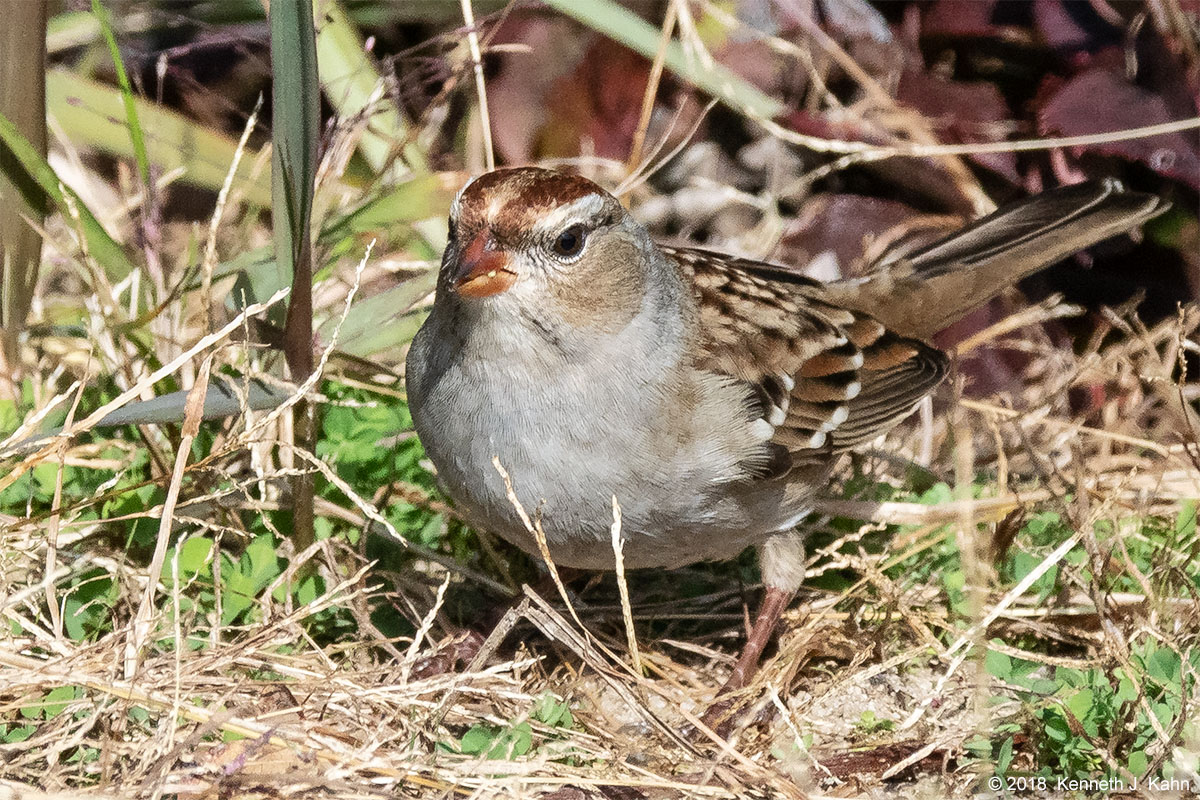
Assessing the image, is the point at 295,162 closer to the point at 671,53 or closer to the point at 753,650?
the point at 753,650

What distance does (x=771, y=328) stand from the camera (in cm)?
286

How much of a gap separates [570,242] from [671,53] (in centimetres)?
179

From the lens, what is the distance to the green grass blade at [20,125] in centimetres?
284

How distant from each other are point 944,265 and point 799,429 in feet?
2.57

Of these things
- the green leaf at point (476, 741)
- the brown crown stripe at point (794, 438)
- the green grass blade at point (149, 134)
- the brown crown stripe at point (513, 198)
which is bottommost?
the green leaf at point (476, 741)

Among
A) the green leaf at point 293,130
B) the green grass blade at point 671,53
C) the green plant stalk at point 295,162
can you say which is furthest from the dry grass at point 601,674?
the green grass blade at point 671,53

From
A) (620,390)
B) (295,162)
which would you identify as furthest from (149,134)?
(620,390)

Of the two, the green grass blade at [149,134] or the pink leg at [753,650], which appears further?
the green grass blade at [149,134]

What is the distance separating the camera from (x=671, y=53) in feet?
12.9

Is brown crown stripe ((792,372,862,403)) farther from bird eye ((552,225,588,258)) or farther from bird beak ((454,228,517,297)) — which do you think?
bird beak ((454,228,517,297))

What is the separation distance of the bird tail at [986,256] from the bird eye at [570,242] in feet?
3.50

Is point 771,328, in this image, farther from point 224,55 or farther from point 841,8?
point 224,55

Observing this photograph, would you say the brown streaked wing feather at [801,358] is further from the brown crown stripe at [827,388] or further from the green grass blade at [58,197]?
the green grass blade at [58,197]

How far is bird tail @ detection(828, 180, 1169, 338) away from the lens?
3275 millimetres
